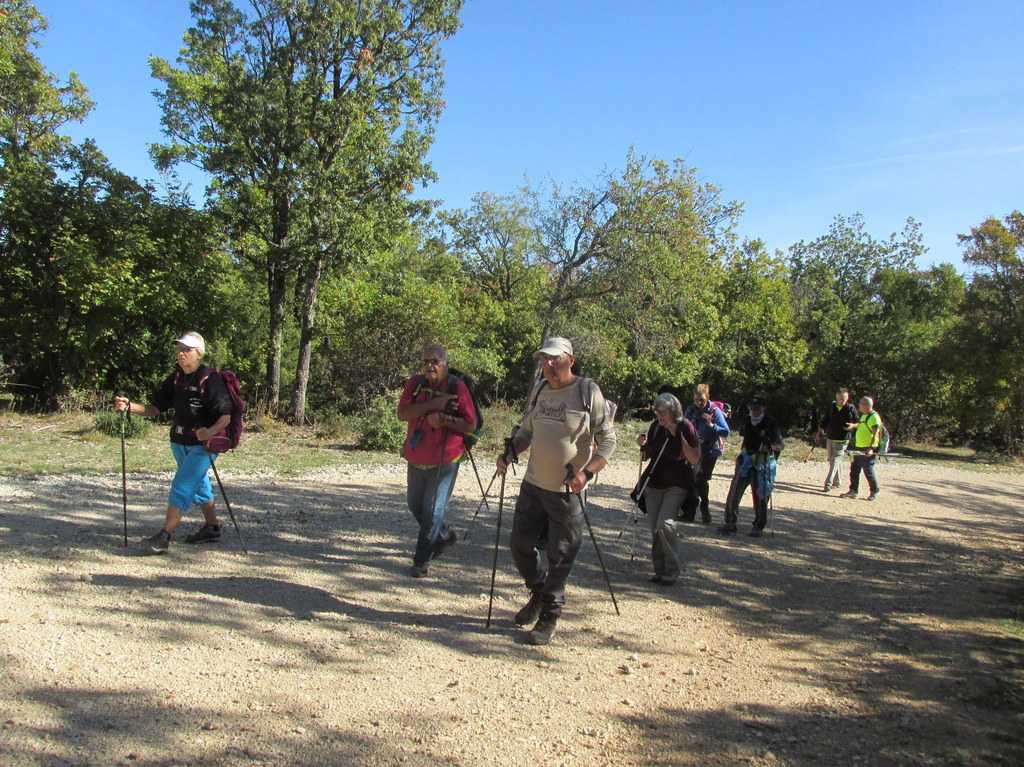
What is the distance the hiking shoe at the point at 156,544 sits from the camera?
222 inches

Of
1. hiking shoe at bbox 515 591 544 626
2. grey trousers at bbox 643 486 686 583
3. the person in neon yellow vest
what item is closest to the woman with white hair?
grey trousers at bbox 643 486 686 583

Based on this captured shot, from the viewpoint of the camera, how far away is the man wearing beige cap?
462cm

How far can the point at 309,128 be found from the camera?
652 inches

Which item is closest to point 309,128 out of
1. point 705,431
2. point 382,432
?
point 382,432

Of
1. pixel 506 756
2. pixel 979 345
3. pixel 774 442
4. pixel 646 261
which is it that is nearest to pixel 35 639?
pixel 506 756

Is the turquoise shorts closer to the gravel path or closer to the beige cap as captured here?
the gravel path

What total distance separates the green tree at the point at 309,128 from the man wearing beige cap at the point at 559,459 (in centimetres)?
1298

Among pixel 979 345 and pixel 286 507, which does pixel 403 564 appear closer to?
pixel 286 507

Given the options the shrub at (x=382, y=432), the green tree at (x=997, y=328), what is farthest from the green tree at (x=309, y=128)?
the green tree at (x=997, y=328)

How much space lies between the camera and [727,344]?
105 feet

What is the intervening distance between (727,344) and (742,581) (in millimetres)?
26587

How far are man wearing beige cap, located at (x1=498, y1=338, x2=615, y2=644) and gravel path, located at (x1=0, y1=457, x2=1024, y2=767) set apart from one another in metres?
0.42

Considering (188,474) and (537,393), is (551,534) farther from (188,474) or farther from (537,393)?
(188,474)

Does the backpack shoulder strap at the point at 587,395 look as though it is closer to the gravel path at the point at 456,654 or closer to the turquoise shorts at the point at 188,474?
the gravel path at the point at 456,654
